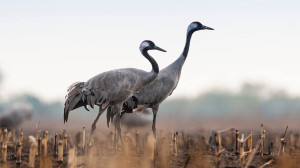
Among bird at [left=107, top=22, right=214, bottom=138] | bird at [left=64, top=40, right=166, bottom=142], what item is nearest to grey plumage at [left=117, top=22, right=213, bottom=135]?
bird at [left=107, top=22, right=214, bottom=138]

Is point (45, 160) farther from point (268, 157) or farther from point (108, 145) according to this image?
point (108, 145)

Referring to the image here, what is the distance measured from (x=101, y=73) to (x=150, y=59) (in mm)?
A: 940

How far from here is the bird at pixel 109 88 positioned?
812 centimetres

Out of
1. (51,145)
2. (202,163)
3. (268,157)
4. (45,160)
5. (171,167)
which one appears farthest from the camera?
(51,145)

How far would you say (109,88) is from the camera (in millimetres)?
8125

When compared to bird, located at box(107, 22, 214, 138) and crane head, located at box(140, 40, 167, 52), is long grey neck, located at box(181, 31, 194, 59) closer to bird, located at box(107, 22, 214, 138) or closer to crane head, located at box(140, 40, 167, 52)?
bird, located at box(107, 22, 214, 138)

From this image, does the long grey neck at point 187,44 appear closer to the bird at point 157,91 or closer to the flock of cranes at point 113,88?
the bird at point 157,91

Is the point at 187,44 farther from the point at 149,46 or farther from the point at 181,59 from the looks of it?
the point at 149,46

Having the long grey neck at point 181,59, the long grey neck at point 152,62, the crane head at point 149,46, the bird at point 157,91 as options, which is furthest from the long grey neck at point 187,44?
the long grey neck at point 152,62

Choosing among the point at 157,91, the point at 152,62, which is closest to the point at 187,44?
the point at 157,91

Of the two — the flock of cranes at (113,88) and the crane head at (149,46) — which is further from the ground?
the crane head at (149,46)

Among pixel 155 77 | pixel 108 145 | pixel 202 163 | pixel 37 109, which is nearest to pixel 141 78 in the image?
pixel 155 77

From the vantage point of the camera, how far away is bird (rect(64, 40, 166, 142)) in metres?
8.12

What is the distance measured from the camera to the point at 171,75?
29.8 ft
